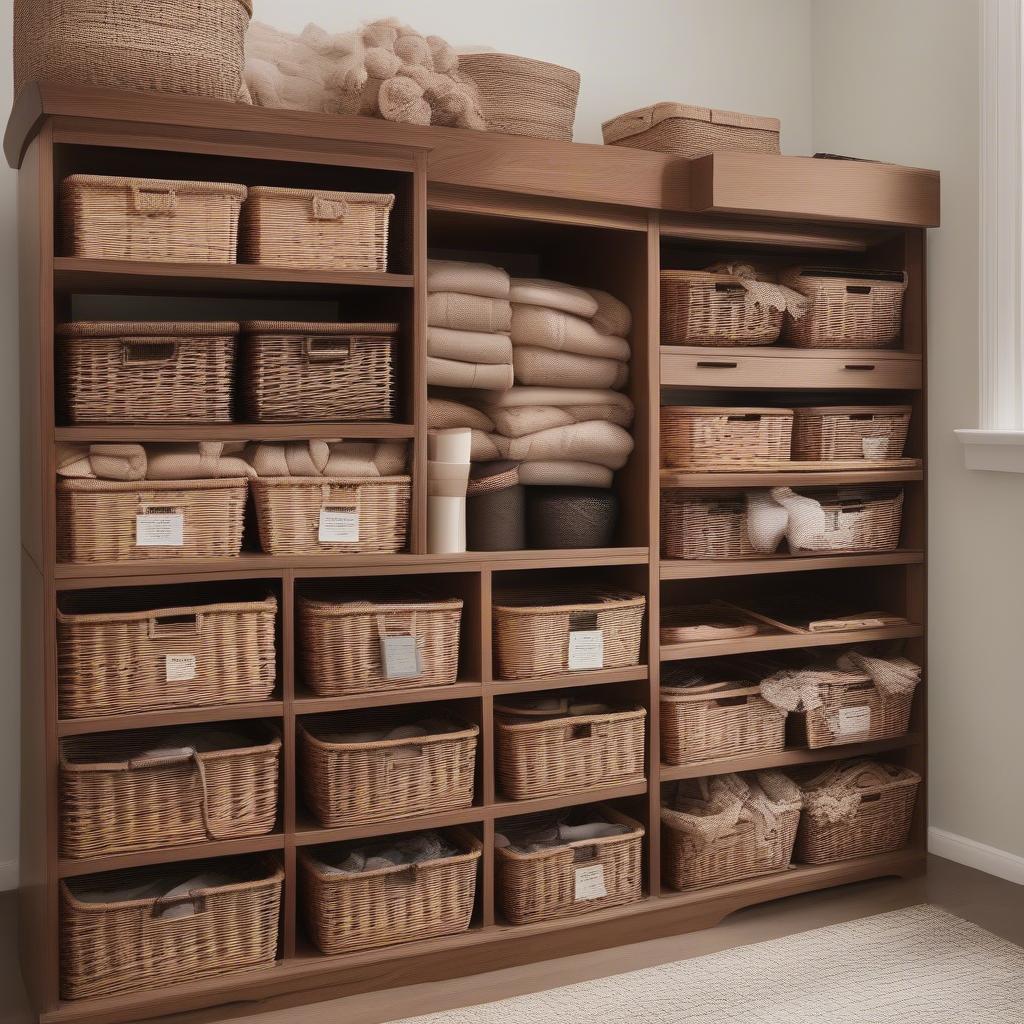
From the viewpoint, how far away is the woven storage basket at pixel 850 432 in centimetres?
308

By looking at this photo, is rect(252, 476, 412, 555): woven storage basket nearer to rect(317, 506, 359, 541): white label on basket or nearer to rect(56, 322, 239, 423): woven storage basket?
rect(317, 506, 359, 541): white label on basket

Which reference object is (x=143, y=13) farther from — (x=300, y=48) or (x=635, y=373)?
(x=635, y=373)

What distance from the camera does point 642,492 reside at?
2.92 meters

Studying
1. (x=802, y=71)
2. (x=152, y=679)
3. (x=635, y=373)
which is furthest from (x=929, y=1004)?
(x=802, y=71)

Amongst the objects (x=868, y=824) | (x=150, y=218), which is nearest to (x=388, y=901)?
(x=868, y=824)

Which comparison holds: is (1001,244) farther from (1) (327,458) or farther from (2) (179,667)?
(2) (179,667)

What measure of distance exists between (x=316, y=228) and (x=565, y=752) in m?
1.31

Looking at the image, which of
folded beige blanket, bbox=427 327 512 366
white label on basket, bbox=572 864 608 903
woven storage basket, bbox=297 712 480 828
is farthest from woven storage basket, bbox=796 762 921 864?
folded beige blanket, bbox=427 327 512 366

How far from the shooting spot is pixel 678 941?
284 cm

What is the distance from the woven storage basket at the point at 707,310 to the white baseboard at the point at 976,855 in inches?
59.7

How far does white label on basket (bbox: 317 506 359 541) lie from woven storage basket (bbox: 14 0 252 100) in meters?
0.87

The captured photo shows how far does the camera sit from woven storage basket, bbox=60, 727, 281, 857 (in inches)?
90.4

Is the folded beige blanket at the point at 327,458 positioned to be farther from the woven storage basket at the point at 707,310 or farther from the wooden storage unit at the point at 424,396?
the woven storage basket at the point at 707,310

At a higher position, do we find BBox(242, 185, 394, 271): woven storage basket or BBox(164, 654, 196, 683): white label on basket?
BBox(242, 185, 394, 271): woven storage basket
